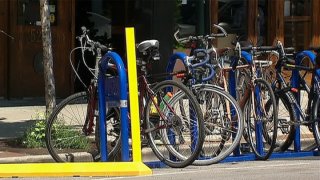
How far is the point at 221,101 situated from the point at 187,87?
0.44m

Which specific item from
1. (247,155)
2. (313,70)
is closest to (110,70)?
(247,155)

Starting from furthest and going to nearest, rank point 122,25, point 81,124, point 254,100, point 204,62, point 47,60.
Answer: point 122,25
point 47,60
point 81,124
point 254,100
point 204,62

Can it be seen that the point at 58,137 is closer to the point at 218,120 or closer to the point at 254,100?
the point at 218,120

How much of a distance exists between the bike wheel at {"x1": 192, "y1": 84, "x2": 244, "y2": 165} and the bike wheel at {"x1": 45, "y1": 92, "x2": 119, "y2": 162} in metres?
1.26

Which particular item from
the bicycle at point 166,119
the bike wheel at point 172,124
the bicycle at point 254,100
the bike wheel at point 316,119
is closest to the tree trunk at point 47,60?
the bicycle at point 166,119

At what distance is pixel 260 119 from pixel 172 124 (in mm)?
1145

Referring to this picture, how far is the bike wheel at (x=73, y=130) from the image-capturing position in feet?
23.4

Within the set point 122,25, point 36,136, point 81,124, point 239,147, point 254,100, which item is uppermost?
point 122,25

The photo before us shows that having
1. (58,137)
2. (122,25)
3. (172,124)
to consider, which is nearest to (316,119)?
(172,124)

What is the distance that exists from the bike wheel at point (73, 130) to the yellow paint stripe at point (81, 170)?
52 centimetres

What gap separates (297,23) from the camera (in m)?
14.1

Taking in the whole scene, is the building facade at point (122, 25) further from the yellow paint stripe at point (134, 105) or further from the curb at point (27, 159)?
the yellow paint stripe at point (134, 105)

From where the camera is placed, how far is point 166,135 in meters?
6.94

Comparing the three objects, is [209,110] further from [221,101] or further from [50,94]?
[50,94]
